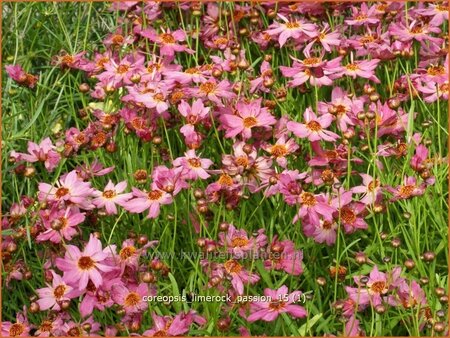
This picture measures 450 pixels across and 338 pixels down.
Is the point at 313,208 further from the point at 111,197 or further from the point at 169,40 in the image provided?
the point at 169,40

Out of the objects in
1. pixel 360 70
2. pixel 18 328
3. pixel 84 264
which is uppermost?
pixel 360 70

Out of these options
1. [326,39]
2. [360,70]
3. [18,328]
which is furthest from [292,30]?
[18,328]

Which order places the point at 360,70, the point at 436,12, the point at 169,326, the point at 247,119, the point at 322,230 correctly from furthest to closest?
the point at 436,12
the point at 360,70
the point at 247,119
the point at 322,230
the point at 169,326

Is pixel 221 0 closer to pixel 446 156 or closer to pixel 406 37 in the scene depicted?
pixel 406 37

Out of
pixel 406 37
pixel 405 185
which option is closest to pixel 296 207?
pixel 405 185

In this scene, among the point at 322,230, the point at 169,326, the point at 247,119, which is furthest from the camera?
the point at 247,119

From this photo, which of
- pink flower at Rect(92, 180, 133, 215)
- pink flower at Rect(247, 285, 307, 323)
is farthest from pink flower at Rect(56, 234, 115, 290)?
pink flower at Rect(247, 285, 307, 323)

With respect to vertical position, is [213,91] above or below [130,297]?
above
